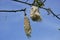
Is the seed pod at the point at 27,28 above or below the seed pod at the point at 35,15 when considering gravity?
below

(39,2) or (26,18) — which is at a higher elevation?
(39,2)

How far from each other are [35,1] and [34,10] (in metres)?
0.20

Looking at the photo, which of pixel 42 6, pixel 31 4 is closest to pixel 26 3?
pixel 31 4

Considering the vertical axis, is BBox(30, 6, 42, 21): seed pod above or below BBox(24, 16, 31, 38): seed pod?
above

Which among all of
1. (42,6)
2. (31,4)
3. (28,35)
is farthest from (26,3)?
(28,35)

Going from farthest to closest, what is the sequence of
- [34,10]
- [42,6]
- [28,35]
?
1. [42,6]
2. [34,10]
3. [28,35]

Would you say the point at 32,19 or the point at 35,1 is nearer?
the point at 32,19

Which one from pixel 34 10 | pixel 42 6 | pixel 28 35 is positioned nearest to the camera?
pixel 28 35

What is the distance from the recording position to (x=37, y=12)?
3.10 metres

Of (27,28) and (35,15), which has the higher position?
(35,15)

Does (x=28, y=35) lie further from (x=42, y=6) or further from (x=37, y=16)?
(x=42, y=6)

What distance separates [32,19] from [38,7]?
0.38m

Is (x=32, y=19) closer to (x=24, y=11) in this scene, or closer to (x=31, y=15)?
(x=31, y=15)

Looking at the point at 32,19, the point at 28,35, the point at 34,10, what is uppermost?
the point at 34,10
